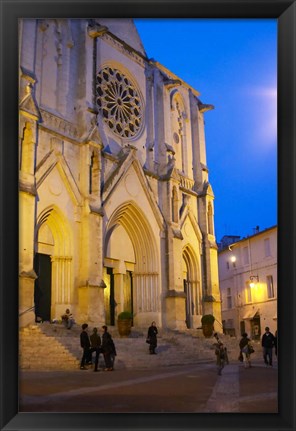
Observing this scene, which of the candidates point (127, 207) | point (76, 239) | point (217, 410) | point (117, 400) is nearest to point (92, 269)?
point (76, 239)

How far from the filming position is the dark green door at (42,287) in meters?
14.4

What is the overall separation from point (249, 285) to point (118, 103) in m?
9.49

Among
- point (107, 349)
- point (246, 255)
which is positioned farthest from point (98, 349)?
point (246, 255)

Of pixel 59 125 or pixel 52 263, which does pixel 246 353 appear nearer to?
pixel 52 263

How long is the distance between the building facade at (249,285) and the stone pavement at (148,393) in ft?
31.1

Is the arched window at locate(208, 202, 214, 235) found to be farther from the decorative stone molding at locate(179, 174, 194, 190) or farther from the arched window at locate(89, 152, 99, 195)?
the arched window at locate(89, 152, 99, 195)

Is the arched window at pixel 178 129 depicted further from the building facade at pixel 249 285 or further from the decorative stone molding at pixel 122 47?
the building facade at pixel 249 285

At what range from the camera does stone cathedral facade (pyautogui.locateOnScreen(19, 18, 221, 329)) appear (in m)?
14.6

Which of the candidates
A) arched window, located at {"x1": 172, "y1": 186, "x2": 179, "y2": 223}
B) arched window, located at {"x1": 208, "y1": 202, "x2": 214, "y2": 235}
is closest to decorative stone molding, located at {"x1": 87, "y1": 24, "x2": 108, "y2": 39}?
arched window, located at {"x1": 172, "y1": 186, "x2": 179, "y2": 223}

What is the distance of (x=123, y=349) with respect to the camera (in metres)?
13.0

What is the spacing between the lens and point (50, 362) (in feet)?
35.9
